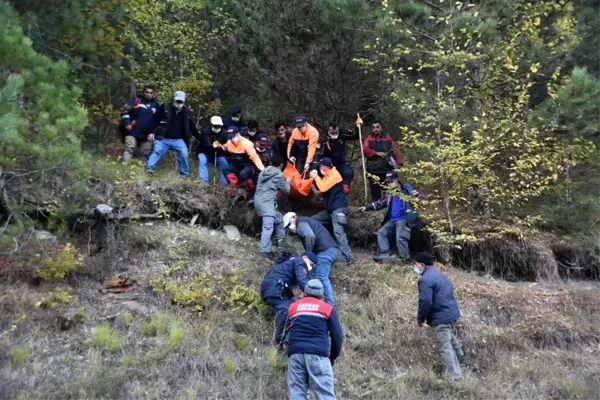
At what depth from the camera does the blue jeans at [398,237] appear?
11758mm

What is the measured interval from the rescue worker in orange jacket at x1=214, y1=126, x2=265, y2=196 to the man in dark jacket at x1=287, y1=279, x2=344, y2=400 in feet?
17.2

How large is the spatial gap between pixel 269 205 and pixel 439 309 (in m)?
3.97

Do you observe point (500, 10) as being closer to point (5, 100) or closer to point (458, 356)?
point (458, 356)

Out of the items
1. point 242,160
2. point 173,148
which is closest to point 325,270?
point 242,160

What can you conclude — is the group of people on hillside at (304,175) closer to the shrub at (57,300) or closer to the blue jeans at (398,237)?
the blue jeans at (398,237)

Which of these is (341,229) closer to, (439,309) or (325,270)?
(325,270)

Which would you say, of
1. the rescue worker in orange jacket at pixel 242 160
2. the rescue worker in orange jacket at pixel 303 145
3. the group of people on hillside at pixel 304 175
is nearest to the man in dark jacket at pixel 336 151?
the group of people on hillside at pixel 304 175

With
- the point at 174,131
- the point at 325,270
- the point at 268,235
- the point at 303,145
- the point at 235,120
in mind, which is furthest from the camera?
the point at 235,120

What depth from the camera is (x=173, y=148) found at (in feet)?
42.4

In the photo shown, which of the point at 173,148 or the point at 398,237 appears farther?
the point at 173,148

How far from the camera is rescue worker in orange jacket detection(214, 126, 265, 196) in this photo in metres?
12.4

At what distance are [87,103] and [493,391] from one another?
Result: 12.5 meters

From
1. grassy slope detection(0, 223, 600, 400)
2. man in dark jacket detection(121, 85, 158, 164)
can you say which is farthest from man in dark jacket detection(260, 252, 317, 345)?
man in dark jacket detection(121, 85, 158, 164)

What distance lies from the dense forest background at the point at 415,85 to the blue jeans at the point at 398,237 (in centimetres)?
62
